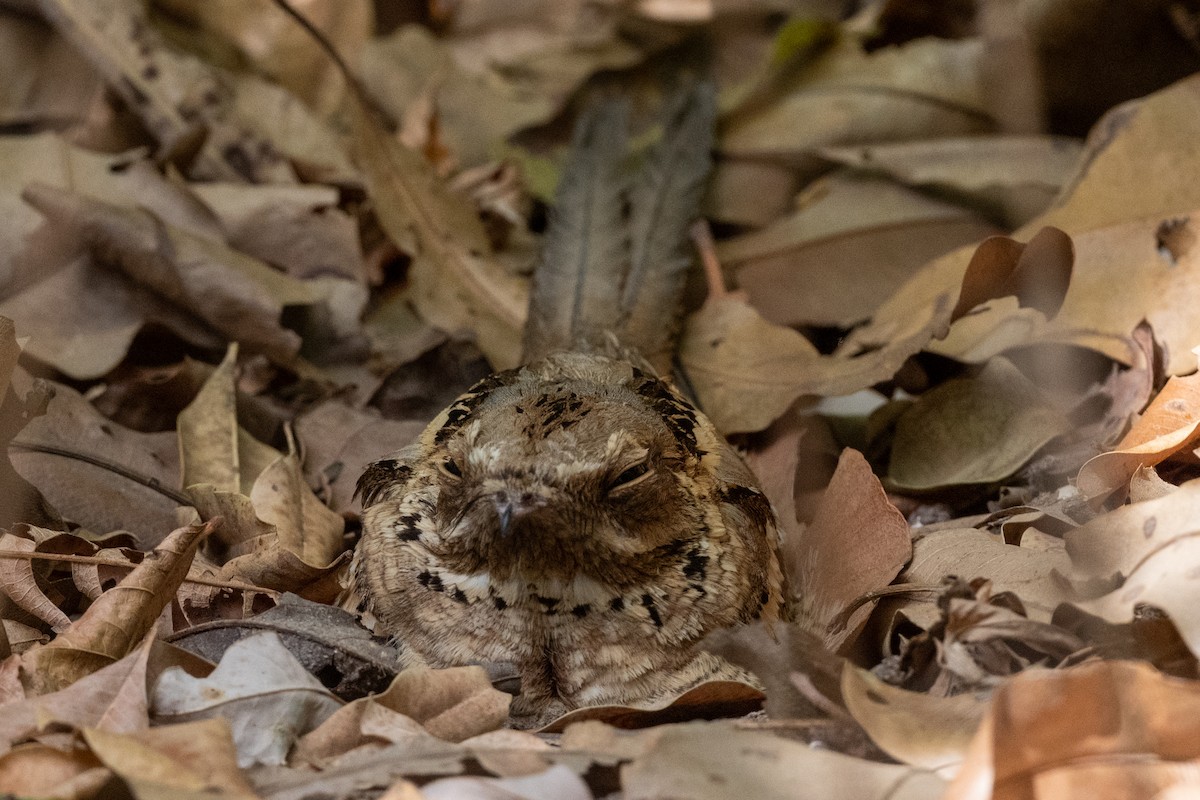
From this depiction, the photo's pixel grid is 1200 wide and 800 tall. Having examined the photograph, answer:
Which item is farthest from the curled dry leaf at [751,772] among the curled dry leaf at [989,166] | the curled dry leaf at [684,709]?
the curled dry leaf at [989,166]

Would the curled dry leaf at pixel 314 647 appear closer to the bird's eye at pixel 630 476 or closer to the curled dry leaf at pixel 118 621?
the curled dry leaf at pixel 118 621

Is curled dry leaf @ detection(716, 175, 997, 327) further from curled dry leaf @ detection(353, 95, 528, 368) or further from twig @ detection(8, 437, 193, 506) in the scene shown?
twig @ detection(8, 437, 193, 506)

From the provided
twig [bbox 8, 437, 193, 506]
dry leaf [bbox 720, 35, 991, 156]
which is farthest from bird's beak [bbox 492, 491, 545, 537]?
dry leaf [bbox 720, 35, 991, 156]

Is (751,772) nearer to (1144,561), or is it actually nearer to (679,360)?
(1144,561)

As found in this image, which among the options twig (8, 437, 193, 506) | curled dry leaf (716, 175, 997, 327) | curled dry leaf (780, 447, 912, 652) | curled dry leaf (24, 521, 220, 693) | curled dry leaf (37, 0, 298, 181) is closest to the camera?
curled dry leaf (24, 521, 220, 693)

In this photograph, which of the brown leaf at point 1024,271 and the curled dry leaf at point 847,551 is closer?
the curled dry leaf at point 847,551

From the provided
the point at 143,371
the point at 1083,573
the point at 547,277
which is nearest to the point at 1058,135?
the point at 547,277

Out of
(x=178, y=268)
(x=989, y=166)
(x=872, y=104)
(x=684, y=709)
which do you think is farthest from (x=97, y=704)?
(x=872, y=104)
